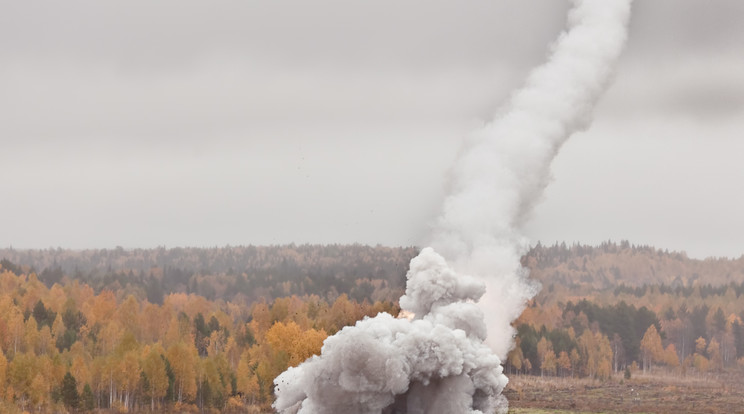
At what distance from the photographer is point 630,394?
136m

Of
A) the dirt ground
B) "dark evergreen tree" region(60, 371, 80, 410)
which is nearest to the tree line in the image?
"dark evergreen tree" region(60, 371, 80, 410)

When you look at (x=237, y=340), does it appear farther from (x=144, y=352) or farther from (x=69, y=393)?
(x=69, y=393)

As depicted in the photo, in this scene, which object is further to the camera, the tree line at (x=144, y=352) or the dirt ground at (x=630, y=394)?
the dirt ground at (x=630, y=394)

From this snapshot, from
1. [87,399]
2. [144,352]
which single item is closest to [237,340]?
[144,352]

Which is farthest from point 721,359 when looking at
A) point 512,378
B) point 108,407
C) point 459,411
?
point 459,411

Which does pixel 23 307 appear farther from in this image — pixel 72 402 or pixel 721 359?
pixel 721 359

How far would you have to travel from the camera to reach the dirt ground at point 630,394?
121062mm

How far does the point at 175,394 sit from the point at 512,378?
47.1 m

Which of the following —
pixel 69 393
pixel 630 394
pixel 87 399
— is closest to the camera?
pixel 69 393

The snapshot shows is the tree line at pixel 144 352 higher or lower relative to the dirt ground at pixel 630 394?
higher

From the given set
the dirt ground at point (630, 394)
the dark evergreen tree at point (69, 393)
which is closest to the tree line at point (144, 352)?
the dark evergreen tree at point (69, 393)

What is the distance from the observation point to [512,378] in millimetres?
145250

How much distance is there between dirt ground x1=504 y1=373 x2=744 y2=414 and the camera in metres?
121

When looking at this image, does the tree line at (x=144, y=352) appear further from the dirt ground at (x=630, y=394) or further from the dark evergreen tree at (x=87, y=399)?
the dirt ground at (x=630, y=394)
